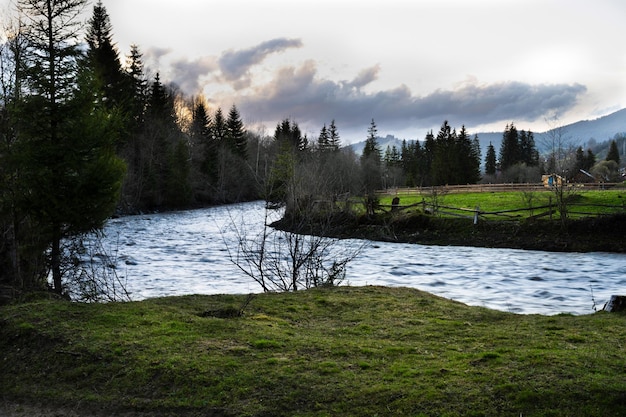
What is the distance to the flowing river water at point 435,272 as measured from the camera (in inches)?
610

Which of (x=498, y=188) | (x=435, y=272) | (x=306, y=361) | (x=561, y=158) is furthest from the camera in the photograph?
(x=498, y=188)

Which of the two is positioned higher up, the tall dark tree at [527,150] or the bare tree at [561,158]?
the tall dark tree at [527,150]

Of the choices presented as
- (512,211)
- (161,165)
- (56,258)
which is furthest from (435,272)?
(161,165)

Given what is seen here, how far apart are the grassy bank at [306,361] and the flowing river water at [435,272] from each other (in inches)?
173

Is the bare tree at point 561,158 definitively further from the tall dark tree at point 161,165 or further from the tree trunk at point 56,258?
the tall dark tree at point 161,165

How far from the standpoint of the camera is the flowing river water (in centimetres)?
1550

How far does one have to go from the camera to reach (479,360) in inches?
226

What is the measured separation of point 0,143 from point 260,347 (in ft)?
33.1

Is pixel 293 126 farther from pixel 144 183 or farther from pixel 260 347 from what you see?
pixel 260 347

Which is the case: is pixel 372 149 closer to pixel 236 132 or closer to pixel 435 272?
pixel 236 132

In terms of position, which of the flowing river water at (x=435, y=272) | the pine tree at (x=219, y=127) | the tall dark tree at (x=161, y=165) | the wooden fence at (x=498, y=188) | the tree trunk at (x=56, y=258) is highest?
the pine tree at (x=219, y=127)

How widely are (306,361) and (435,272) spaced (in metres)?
15.6

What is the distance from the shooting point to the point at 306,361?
5.87 m

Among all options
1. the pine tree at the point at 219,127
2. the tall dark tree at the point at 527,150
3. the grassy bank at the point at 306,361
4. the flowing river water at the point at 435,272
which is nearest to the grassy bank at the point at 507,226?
the flowing river water at the point at 435,272
